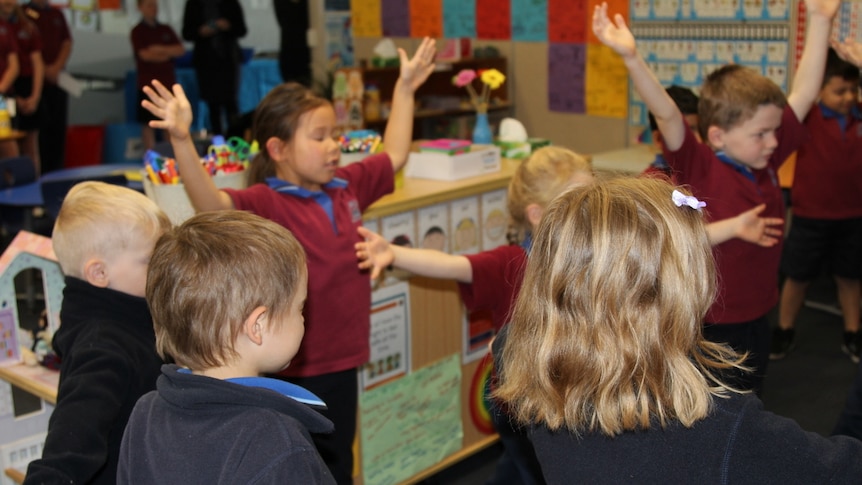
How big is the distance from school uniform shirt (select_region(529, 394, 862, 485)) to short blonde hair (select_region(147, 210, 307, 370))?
1.85ft

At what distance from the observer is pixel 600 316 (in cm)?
126

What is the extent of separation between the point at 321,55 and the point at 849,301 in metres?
5.03

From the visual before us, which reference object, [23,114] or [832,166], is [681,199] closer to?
[832,166]

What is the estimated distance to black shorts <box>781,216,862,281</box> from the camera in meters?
4.14

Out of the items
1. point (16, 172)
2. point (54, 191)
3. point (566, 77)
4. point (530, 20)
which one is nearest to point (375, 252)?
point (54, 191)

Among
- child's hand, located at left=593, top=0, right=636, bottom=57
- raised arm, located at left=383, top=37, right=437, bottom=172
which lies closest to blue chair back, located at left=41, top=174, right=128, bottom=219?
raised arm, located at left=383, top=37, right=437, bottom=172

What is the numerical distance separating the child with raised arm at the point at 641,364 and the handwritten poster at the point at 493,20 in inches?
202

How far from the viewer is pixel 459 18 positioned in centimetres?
659

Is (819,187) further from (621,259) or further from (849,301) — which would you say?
(621,259)

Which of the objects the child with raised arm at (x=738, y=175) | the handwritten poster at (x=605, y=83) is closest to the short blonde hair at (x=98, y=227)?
the child with raised arm at (x=738, y=175)

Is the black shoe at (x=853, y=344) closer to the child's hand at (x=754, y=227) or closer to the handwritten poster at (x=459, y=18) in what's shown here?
the child's hand at (x=754, y=227)

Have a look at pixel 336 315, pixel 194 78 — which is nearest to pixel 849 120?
pixel 336 315

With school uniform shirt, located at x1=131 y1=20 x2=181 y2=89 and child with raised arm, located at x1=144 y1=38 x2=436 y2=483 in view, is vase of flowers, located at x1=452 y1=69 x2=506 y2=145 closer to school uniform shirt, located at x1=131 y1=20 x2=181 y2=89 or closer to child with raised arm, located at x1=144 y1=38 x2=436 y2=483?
child with raised arm, located at x1=144 y1=38 x2=436 y2=483

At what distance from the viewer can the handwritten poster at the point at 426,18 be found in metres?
6.77
